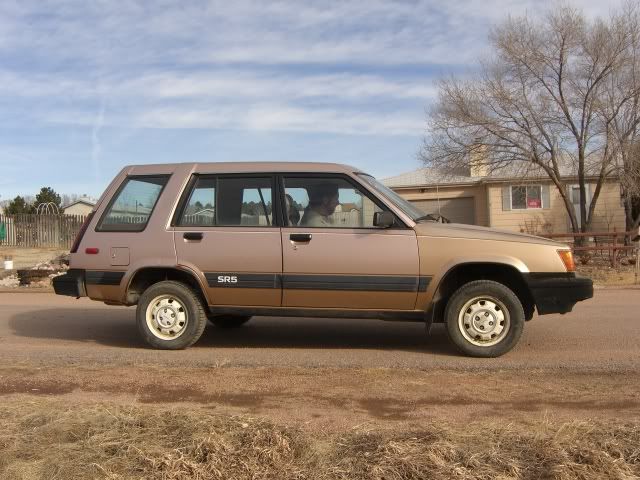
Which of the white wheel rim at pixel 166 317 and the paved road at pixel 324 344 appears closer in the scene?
the paved road at pixel 324 344

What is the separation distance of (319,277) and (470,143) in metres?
15.3

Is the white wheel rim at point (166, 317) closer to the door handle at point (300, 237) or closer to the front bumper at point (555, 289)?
the door handle at point (300, 237)

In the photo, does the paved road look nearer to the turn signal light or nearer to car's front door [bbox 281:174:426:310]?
car's front door [bbox 281:174:426:310]

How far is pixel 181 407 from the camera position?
464 cm

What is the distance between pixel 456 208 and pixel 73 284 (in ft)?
78.2

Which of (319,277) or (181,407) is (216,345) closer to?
(319,277)

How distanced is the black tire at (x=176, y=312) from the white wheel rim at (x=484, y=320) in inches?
106

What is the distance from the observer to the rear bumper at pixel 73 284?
6859mm

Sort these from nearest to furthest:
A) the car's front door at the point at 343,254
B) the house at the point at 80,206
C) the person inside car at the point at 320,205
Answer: the car's front door at the point at 343,254 < the person inside car at the point at 320,205 < the house at the point at 80,206

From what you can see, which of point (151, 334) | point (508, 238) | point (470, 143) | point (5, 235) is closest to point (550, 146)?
point (470, 143)

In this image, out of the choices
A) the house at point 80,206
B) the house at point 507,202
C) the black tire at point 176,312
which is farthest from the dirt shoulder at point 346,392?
the house at point 80,206

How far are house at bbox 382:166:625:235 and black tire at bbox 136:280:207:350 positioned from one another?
1719 centimetres

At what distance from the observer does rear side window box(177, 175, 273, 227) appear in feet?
21.6

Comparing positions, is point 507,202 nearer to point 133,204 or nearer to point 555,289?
point 555,289
